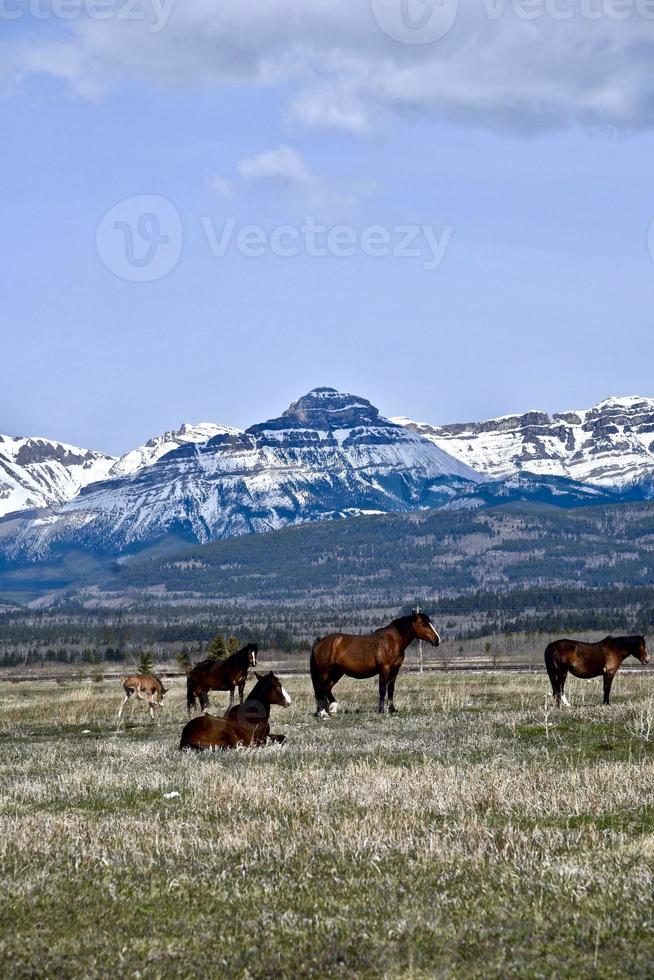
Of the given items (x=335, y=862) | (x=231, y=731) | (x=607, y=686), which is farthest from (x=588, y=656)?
(x=335, y=862)

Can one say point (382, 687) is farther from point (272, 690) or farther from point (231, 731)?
point (231, 731)

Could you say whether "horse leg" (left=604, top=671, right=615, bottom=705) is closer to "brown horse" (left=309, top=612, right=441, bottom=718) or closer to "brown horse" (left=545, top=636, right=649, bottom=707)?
"brown horse" (left=545, top=636, right=649, bottom=707)

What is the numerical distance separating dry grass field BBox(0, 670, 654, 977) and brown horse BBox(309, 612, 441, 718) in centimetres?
977

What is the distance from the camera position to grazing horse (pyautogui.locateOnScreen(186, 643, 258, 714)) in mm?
33906

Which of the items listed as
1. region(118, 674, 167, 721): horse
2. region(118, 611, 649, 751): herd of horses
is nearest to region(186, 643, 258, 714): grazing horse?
region(118, 611, 649, 751): herd of horses

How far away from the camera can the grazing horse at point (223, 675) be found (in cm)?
3391

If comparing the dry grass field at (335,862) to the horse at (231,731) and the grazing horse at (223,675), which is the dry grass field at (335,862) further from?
the grazing horse at (223,675)

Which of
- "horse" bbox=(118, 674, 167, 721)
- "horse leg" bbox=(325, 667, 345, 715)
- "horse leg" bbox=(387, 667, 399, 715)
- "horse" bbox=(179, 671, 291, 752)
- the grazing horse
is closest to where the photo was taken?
"horse" bbox=(179, 671, 291, 752)

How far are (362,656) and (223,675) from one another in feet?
14.8

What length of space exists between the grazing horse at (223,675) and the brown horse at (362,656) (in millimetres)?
1943

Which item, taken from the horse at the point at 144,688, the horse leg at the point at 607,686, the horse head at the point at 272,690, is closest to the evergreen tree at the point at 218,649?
the horse at the point at 144,688

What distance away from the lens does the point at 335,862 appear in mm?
12422

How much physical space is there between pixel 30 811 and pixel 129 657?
15863 cm

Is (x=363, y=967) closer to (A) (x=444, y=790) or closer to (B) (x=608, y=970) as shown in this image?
(B) (x=608, y=970)
